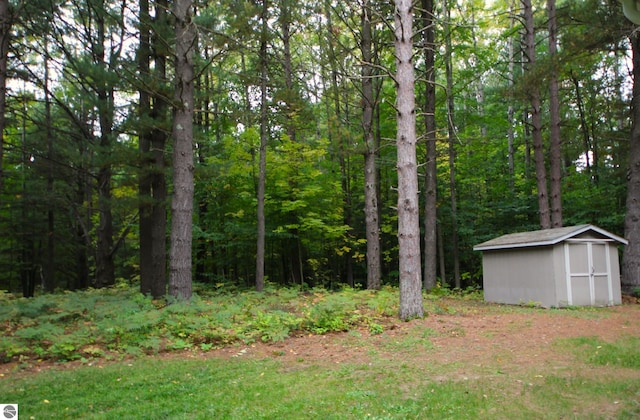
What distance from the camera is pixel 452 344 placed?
6.30 m

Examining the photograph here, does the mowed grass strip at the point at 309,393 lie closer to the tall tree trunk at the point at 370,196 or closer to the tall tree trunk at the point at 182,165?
the tall tree trunk at the point at 182,165

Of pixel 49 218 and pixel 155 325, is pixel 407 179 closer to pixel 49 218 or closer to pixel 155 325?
pixel 155 325

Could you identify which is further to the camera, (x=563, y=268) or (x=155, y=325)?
(x=563, y=268)

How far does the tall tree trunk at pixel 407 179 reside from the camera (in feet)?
26.3

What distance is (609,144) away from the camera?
18516 mm

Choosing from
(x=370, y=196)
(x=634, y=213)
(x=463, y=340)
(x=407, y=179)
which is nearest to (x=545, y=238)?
(x=634, y=213)

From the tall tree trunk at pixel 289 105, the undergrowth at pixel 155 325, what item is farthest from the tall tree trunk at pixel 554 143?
the tall tree trunk at pixel 289 105

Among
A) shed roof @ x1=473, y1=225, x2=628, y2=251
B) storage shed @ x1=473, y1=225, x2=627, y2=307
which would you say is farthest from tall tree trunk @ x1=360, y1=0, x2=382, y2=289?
storage shed @ x1=473, y1=225, x2=627, y2=307

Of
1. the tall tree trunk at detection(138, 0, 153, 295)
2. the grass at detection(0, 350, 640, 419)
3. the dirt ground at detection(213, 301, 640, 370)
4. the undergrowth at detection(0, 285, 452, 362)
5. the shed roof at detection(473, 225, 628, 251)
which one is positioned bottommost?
the dirt ground at detection(213, 301, 640, 370)

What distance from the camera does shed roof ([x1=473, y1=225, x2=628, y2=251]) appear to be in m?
10.8

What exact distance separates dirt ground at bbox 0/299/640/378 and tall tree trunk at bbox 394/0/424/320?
20.6 inches

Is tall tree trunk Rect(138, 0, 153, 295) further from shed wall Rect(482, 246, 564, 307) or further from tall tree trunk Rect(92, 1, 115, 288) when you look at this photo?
shed wall Rect(482, 246, 564, 307)

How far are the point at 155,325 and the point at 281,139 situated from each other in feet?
41.6

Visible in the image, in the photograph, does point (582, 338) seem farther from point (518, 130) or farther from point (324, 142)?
point (518, 130)
